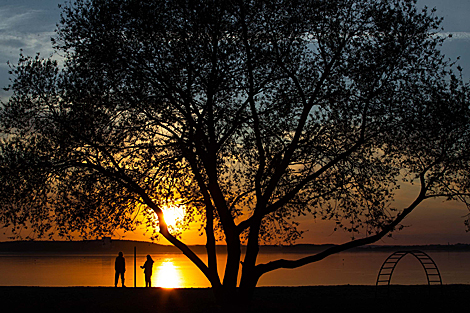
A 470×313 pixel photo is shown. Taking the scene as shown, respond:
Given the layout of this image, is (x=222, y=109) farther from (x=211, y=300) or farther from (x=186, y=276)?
(x=186, y=276)

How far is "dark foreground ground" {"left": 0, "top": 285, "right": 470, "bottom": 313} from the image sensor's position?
55.9 ft

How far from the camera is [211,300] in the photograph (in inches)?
733

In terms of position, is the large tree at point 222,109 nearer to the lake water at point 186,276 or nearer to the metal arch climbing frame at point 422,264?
the metal arch climbing frame at point 422,264

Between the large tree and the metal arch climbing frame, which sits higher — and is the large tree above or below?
above

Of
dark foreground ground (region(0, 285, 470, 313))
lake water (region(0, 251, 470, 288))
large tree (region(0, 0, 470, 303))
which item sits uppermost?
large tree (region(0, 0, 470, 303))

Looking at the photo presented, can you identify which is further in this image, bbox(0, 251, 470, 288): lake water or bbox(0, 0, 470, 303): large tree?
bbox(0, 251, 470, 288): lake water

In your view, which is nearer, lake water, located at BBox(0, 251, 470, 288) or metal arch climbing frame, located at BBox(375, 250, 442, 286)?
metal arch climbing frame, located at BBox(375, 250, 442, 286)

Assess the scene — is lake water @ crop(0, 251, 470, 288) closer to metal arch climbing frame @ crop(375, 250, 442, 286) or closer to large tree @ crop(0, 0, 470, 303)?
metal arch climbing frame @ crop(375, 250, 442, 286)

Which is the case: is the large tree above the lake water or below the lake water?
above

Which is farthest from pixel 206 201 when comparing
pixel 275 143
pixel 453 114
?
pixel 453 114

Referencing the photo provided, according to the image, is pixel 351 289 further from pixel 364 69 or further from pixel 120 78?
pixel 120 78

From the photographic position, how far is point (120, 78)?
16578 mm

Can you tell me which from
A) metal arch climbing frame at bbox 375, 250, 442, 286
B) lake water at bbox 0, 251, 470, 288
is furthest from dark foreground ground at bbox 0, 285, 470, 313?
lake water at bbox 0, 251, 470, 288

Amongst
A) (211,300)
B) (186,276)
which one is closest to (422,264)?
(211,300)
